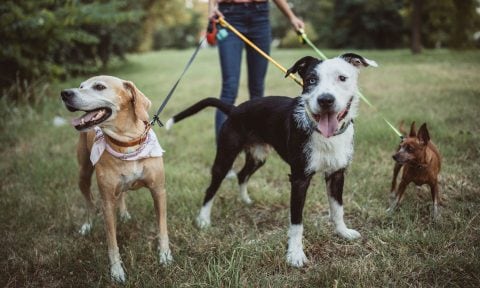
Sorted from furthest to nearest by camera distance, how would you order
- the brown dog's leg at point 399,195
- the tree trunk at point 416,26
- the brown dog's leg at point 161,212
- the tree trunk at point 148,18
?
1. the tree trunk at point 416,26
2. the tree trunk at point 148,18
3. the brown dog's leg at point 399,195
4. the brown dog's leg at point 161,212

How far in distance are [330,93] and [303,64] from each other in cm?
54

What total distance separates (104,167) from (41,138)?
4486 mm

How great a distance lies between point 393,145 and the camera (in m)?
5.15

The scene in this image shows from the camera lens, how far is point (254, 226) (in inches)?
143

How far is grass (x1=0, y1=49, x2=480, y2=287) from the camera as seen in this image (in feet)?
8.88

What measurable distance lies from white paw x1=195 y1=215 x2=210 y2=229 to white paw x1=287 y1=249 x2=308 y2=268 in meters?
0.99

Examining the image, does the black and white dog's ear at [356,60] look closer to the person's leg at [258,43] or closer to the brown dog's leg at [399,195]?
the brown dog's leg at [399,195]

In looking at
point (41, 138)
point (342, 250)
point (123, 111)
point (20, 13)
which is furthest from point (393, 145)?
point (20, 13)

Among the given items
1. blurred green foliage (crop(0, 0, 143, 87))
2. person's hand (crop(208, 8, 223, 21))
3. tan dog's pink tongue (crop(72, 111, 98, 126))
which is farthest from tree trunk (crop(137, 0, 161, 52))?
tan dog's pink tongue (crop(72, 111, 98, 126))

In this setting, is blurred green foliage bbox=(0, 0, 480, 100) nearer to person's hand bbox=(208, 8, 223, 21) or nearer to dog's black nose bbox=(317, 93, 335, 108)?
person's hand bbox=(208, 8, 223, 21)

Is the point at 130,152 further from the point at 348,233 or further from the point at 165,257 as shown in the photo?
the point at 348,233

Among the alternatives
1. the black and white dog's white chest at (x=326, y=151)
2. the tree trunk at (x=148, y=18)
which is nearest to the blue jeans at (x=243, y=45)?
the black and white dog's white chest at (x=326, y=151)

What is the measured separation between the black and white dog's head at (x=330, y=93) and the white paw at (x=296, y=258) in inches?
35.7

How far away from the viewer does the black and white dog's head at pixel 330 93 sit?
2695 mm
